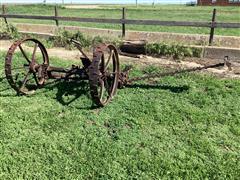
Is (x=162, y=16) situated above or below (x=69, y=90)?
above

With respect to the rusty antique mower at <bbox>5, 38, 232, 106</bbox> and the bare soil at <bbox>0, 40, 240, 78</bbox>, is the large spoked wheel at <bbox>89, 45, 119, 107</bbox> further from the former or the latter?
the bare soil at <bbox>0, 40, 240, 78</bbox>

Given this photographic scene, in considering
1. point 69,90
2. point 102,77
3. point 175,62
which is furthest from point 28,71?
point 175,62

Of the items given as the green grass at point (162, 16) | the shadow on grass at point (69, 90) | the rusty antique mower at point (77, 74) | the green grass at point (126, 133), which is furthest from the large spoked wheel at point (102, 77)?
the green grass at point (162, 16)

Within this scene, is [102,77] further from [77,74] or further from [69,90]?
[69,90]

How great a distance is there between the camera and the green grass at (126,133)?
14.1 feet

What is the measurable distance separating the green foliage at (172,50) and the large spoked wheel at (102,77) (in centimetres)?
291

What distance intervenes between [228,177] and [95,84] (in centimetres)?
228

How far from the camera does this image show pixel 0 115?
5535 mm

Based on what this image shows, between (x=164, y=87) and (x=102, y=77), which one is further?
(x=164, y=87)

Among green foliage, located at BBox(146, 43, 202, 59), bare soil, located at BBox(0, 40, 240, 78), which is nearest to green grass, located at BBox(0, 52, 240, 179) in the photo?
bare soil, located at BBox(0, 40, 240, 78)

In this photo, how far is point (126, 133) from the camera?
505cm

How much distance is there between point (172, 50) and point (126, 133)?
171 inches

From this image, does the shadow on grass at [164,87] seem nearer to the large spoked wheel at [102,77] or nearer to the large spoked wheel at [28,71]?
the large spoked wheel at [102,77]

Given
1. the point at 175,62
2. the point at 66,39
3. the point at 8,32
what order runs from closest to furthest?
the point at 175,62, the point at 66,39, the point at 8,32
